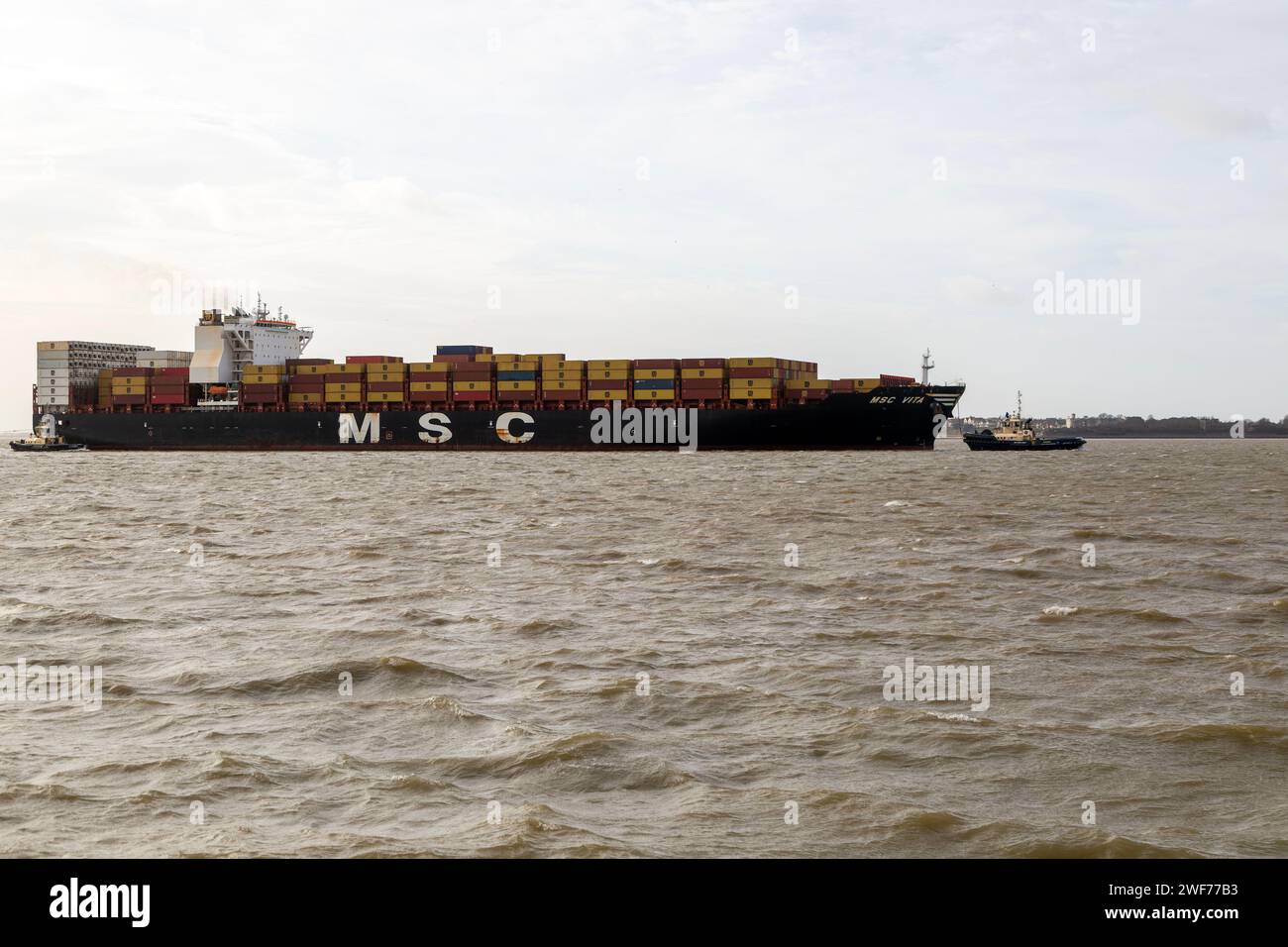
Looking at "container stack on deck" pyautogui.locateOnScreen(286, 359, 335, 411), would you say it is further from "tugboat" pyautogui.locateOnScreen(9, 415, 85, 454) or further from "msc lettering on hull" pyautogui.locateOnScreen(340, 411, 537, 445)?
"tugboat" pyautogui.locateOnScreen(9, 415, 85, 454)

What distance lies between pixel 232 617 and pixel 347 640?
270 cm

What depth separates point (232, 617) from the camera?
627 inches

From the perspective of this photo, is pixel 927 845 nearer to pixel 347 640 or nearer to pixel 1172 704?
pixel 1172 704

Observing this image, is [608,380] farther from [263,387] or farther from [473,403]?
[263,387]

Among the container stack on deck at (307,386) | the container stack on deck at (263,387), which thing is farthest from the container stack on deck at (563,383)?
the container stack on deck at (263,387)

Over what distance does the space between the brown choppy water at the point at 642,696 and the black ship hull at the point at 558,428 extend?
2012 inches

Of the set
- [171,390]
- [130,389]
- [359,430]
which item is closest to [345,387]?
[359,430]

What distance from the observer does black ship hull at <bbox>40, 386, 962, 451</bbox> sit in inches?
3100

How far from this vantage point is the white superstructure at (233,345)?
94.3 metres

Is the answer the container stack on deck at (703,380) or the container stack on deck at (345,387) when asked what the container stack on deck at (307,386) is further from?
the container stack on deck at (703,380)

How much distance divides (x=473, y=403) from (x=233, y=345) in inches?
1041

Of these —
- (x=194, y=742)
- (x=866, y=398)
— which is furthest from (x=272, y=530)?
(x=866, y=398)

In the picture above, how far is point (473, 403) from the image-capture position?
85000mm

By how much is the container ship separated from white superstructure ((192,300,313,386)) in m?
0.13
